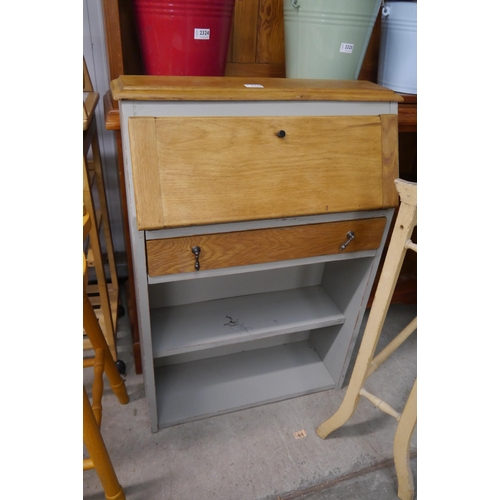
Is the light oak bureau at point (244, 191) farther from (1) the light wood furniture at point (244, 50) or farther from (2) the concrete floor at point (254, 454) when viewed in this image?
(1) the light wood furniture at point (244, 50)

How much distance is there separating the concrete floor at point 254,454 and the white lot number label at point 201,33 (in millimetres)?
1252

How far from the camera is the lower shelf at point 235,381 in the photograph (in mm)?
1504

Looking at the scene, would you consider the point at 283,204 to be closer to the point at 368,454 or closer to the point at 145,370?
the point at 145,370

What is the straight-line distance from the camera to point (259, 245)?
3.67ft

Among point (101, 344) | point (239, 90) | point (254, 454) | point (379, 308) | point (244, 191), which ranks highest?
point (239, 90)

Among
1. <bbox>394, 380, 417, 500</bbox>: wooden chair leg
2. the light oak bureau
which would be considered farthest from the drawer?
<bbox>394, 380, 417, 500</bbox>: wooden chair leg

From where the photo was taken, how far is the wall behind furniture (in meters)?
1.53

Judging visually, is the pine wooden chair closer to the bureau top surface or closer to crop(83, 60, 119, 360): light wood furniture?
crop(83, 60, 119, 360): light wood furniture

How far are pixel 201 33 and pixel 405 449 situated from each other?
136cm

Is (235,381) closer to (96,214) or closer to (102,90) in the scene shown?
(96,214)

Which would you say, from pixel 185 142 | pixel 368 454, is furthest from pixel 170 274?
pixel 368 454

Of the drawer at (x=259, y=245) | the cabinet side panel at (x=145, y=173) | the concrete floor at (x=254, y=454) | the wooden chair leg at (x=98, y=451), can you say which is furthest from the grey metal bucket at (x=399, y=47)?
the wooden chair leg at (x=98, y=451)

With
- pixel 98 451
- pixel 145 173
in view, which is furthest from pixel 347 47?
pixel 98 451

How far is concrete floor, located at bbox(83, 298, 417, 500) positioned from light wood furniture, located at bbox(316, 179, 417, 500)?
0.32 feet
